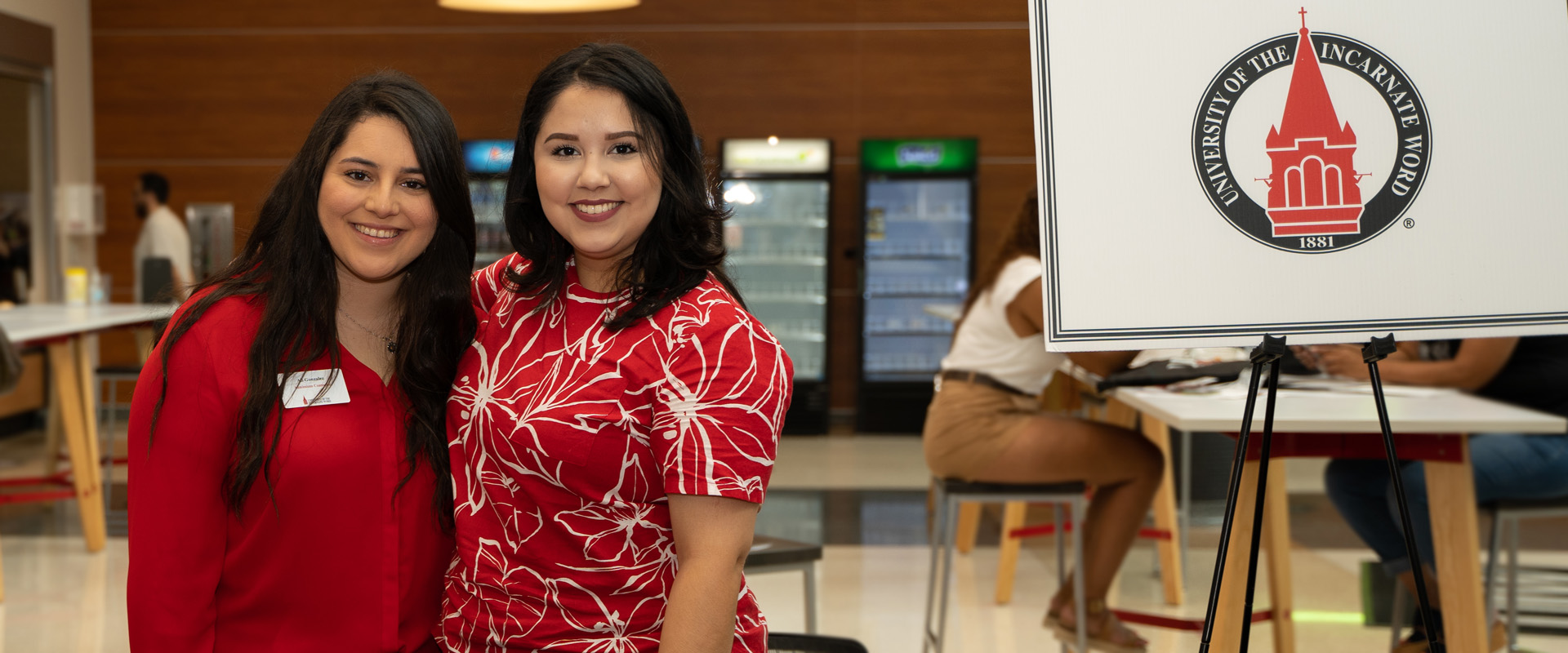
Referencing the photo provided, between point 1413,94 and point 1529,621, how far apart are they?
2691mm

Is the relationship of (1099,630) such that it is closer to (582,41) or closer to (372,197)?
(372,197)

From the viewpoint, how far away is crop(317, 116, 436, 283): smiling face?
56.3 inches

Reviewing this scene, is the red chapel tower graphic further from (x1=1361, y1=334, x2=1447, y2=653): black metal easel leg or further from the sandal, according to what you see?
A: the sandal

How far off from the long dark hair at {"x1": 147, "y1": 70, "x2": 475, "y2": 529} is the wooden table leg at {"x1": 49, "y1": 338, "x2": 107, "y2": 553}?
11.1 feet

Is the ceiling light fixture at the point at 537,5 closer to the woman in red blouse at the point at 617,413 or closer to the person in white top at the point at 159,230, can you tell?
the person in white top at the point at 159,230

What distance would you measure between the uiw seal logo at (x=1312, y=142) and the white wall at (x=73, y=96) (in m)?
8.05

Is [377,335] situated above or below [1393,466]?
above


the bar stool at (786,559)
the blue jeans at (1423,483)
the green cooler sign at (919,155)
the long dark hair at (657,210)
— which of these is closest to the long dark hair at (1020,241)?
the blue jeans at (1423,483)

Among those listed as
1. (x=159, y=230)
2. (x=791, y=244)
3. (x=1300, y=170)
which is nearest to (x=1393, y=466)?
(x=1300, y=170)

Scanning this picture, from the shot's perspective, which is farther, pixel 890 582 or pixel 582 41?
pixel 582 41

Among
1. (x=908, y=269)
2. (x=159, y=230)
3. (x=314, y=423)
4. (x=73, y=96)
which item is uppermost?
(x=73, y=96)

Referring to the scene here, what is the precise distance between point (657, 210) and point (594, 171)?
0.35ft

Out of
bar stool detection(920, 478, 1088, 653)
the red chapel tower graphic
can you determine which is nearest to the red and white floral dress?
the red chapel tower graphic

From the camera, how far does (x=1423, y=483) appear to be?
9.82ft
